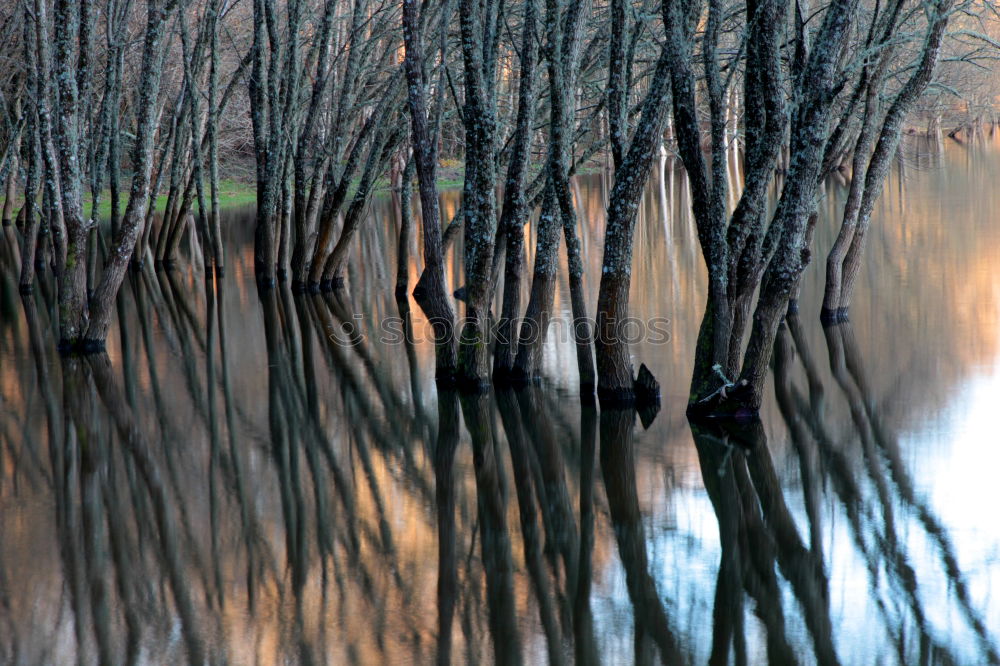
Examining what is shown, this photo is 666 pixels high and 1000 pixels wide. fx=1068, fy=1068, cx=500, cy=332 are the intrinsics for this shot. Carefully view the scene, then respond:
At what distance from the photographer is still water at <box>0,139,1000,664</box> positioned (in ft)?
19.1

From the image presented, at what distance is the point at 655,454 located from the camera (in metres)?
9.07

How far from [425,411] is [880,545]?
5181 millimetres

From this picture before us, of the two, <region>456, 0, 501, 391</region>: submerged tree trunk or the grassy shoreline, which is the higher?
the grassy shoreline

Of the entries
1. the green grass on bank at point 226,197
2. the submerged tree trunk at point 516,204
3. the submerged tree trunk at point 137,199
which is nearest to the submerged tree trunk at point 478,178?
the submerged tree trunk at point 516,204

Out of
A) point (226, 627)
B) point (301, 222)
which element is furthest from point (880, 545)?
point (301, 222)

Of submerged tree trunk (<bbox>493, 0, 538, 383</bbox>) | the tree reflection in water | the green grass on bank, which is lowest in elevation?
the tree reflection in water

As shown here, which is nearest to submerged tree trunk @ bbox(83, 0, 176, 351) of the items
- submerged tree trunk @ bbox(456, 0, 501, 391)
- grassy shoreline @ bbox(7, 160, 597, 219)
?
submerged tree trunk @ bbox(456, 0, 501, 391)

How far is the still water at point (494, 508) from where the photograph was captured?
19.1ft

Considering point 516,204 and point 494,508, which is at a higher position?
point 516,204

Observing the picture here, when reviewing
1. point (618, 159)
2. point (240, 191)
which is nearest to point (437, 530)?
point (618, 159)

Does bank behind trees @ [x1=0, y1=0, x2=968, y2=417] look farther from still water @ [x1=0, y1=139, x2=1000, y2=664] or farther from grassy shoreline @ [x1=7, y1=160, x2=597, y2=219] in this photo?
grassy shoreline @ [x1=7, y1=160, x2=597, y2=219]

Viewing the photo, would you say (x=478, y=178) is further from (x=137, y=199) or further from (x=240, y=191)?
(x=240, y=191)

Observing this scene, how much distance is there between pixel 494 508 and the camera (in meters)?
8.02

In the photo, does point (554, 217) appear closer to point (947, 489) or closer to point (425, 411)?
point (425, 411)
